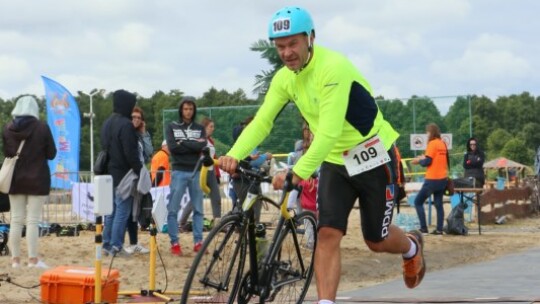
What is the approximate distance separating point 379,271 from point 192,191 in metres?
2.47

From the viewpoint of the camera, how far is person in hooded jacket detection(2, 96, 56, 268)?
37.3 ft

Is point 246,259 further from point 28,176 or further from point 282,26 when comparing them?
point 28,176

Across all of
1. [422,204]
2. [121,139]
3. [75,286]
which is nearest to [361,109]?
[75,286]

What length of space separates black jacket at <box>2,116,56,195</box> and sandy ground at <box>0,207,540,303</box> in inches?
36.0

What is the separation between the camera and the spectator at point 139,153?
1266cm

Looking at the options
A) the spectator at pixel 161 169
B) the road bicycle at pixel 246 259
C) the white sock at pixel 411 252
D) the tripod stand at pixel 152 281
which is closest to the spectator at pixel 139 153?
the tripod stand at pixel 152 281

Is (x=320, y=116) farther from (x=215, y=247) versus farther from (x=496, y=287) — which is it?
(x=496, y=287)

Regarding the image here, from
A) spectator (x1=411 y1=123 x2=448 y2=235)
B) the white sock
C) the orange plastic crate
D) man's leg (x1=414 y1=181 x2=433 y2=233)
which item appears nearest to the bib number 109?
the white sock

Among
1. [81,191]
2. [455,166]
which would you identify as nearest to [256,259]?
A: [81,191]

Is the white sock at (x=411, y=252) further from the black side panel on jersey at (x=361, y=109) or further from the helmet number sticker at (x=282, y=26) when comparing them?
the helmet number sticker at (x=282, y=26)

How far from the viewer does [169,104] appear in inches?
3750

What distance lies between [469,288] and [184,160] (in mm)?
4324

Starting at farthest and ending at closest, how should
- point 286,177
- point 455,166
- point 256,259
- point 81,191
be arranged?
point 455,166 < point 81,191 < point 256,259 < point 286,177

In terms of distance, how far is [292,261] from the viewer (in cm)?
739
